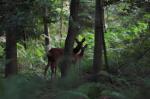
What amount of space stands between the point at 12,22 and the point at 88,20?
957cm

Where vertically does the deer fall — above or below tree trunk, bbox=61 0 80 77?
below

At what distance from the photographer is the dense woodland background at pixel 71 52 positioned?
4973mm

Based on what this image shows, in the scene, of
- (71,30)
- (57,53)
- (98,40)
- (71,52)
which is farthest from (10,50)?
(57,53)

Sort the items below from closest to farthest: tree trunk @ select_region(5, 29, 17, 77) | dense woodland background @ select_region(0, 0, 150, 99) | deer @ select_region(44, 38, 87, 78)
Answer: dense woodland background @ select_region(0, 0, 150, 99), tree trunk @ select_region(5, 29, 17, 77), deer @ select_region(44, 38, 87, 78)

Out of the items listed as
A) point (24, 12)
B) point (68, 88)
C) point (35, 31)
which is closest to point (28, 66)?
point (35, 31)

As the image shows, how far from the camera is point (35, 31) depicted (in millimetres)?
11031

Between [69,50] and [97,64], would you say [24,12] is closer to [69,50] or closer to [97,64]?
[69,50]

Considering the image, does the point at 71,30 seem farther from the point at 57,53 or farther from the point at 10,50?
the point at 57,53

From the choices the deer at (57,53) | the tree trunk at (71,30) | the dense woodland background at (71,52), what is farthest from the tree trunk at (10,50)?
the deer at (57,53)

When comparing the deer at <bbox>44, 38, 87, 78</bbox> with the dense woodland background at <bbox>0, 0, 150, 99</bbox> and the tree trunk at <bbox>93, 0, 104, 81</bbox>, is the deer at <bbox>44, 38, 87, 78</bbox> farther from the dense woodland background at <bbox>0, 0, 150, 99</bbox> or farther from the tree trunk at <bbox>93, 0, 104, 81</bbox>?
the tree trunk at <bbox>93, 0, 104, 81</bbox>

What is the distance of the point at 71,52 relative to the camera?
10.4 metres

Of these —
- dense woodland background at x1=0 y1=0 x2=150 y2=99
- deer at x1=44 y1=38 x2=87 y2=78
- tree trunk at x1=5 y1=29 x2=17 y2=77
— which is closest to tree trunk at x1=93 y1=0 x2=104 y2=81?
dense woodland background at x1=0 y1=0 x2=150 y2=99

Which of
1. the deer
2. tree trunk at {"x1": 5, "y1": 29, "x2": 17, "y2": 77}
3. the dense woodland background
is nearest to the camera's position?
the dense woodland background

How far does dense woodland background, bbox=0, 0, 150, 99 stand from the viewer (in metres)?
4.97
